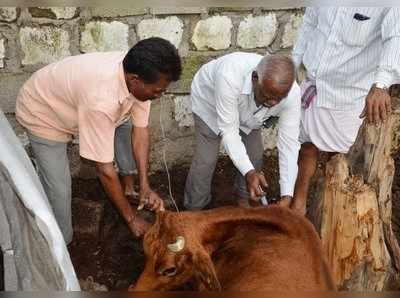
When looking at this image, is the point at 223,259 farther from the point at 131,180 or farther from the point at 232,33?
the point at 232,33

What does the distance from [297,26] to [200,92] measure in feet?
3.58

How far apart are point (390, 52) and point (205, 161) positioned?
131 cm

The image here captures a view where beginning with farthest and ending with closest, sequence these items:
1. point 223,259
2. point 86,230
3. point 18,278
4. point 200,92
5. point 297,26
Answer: point 297,26 → point 86,230 → point 200,92 → point 223,259 → point 18,278

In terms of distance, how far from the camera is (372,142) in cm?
334

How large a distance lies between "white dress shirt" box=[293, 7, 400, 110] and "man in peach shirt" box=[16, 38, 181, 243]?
1059 mm

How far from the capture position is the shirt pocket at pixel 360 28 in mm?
3609

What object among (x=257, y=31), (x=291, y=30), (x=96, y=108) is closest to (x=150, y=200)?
(x=96, y=108)

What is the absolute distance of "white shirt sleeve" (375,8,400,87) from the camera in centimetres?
339

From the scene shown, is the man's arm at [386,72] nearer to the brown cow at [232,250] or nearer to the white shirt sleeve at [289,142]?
the white shirt sleeve at [289,142]

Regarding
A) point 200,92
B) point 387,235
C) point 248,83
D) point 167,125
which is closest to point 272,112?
point 248,83

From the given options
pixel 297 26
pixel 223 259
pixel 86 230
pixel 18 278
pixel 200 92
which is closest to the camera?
pixel 18 278

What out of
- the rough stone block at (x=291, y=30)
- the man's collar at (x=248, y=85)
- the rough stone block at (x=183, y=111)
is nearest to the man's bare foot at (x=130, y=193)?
the rough stone block at (x=183, y=111)

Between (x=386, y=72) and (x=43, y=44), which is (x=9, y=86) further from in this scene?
(x=386, y=72)

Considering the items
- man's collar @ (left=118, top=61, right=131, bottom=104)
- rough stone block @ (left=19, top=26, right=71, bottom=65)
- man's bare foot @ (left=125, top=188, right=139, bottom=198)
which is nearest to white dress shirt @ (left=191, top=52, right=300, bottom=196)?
man's collar @ (left=118, top=61, right=131, bottom=104)
